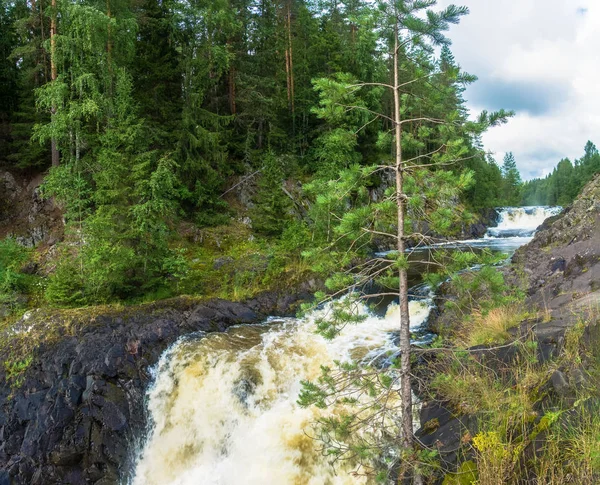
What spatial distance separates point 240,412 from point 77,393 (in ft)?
11.9

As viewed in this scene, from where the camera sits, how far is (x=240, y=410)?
7746 millimetres

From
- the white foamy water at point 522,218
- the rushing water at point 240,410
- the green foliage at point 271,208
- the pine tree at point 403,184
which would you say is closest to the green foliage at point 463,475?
the pine tree at point 403,184

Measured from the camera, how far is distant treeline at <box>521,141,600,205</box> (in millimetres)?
71188

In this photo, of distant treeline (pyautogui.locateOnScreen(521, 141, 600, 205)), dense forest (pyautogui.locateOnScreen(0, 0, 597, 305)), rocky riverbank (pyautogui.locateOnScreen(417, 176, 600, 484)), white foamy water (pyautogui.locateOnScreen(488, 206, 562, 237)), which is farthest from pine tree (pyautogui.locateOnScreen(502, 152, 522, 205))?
rocky riverbank (pyautogui.locateOnScreen(417, 176, 600, 484))

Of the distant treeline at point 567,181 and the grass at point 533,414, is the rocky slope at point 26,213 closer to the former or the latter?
the grass at point 533,414

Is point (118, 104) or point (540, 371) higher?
point (118, 104)

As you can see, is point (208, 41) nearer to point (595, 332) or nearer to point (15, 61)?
point (15, 61)

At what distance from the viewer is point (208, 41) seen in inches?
704

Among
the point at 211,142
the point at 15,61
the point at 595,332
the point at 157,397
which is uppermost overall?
the point at 15,61

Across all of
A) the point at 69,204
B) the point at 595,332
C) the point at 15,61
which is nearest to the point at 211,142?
the point at 69,204

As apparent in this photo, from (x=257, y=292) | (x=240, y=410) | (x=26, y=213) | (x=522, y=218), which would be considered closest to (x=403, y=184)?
(x=240, y=410)

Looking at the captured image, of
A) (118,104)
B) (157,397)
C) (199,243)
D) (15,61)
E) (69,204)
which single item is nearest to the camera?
(157,397)

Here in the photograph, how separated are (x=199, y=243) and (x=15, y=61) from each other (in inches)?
561

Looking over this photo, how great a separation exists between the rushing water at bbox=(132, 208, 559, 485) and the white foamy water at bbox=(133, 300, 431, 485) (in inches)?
0.7
